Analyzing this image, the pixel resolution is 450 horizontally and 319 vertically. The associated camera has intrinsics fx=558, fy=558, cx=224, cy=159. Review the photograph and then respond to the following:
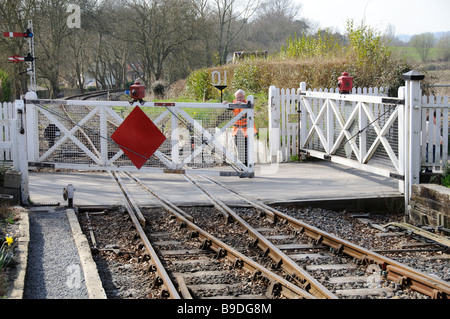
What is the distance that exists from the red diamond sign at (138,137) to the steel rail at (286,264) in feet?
7.62

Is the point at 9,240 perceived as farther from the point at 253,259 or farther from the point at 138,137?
the point at 138,137

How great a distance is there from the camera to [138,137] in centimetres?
1102

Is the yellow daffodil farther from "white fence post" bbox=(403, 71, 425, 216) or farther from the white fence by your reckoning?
the white fence

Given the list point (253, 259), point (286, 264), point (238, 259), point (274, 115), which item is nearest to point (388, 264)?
point (286, 264)

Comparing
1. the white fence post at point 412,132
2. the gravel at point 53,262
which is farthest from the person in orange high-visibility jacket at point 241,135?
the gravel at point 53,262

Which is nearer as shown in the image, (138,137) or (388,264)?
(388,264)

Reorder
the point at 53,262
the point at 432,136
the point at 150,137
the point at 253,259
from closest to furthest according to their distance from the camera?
the point at 53,262, the point at 253,259, the point at 432,136, the point at 150,137

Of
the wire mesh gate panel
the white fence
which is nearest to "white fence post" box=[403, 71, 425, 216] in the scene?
the white fence

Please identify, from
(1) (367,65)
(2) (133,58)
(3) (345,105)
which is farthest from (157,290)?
(2) (133,58)

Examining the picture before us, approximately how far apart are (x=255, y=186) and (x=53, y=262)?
5.60 meters

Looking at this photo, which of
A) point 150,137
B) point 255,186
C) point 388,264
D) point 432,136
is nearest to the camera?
point 388,264

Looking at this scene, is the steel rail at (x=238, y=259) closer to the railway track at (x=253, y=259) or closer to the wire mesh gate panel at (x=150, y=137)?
the railway track at (x=253, y=259)

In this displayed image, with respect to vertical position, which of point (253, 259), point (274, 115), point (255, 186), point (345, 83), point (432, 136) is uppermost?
point (345, 83)

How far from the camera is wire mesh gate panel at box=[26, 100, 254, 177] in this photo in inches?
431
